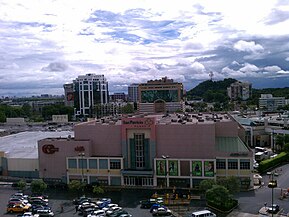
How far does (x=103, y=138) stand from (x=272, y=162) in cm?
2083

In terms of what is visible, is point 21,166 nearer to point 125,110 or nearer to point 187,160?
point 187,160

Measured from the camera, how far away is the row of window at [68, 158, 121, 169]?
1515 inches

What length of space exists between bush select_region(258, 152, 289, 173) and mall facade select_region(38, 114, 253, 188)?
591cm

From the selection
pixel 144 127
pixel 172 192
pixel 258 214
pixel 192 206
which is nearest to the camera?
pixel 258 214

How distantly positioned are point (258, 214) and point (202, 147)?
10211 millimetres

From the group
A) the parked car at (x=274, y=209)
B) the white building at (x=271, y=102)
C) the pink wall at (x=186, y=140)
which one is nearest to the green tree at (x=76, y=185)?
the pink wall at (x=186, y=140)

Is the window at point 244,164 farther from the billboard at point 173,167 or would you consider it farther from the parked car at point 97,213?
the parked car at point 97,213

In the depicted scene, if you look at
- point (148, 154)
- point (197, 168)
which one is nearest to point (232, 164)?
point (197, 168)

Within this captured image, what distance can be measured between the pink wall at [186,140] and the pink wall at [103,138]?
15.2 feet

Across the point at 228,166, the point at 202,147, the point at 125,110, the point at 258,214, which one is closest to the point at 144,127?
the point at 202,147

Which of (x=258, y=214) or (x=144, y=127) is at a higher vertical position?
(x=144, y=127)

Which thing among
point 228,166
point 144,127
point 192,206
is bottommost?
point 192,206

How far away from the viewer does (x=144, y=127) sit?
3812cm

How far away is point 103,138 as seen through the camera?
131ft
